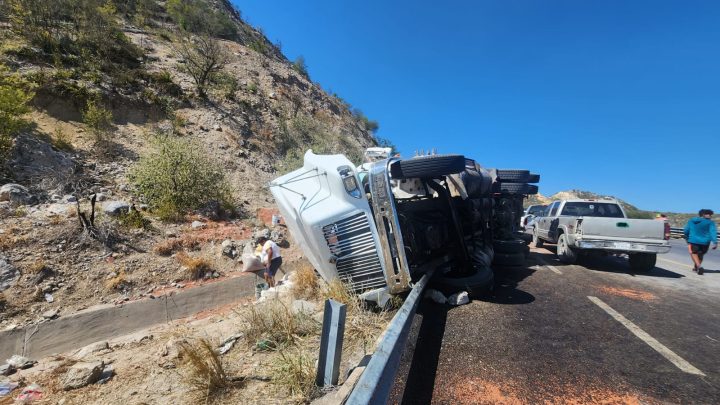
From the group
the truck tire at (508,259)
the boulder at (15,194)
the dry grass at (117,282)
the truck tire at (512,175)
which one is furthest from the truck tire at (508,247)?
the boulder at (15,194)

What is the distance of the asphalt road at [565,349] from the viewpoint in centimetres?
233

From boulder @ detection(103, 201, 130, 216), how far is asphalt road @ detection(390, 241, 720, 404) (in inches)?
304

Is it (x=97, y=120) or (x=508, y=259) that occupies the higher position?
(x=97, y=120)

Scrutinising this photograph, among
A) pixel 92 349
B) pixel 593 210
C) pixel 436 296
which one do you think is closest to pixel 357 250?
pixel 436 296

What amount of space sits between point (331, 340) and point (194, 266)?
576 centimetres

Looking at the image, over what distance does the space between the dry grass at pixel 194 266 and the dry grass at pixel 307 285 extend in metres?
3.02

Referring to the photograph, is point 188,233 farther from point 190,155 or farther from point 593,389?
point 593,389

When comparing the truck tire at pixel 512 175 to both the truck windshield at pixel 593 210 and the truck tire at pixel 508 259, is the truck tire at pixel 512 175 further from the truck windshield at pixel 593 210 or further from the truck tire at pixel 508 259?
the truck tire at pixel 508 259

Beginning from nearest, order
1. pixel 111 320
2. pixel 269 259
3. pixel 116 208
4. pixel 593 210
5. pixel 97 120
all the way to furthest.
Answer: pixel 111 320, pixel 269 259, pixel 116 208, pixel 593 210, pixel 97 120

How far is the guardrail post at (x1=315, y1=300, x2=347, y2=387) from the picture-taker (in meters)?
2.13

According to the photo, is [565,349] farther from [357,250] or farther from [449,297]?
[357,250]

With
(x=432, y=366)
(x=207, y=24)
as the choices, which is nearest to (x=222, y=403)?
(x=432, y=366)

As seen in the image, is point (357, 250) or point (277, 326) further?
point (357, 250)

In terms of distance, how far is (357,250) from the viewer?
3.62 m
